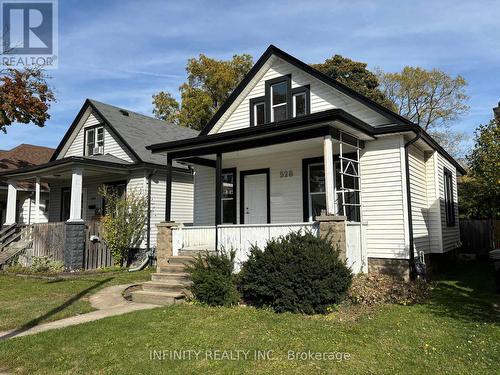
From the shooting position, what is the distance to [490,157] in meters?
9.64

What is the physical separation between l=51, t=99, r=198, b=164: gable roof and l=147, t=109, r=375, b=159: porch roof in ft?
17.5

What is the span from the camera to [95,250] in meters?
14.6

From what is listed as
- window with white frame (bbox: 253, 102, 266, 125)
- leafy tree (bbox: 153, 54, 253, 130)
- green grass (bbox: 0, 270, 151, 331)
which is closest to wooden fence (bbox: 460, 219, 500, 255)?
window with white frame (bbox: 253, 102, 266, 125)

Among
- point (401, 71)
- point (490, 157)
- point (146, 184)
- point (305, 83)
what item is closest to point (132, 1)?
point (305, 83)

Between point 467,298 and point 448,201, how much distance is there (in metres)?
7.92

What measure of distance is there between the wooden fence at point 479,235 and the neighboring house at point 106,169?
12.9 m

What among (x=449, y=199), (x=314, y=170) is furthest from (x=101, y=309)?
(x=449, y=199)

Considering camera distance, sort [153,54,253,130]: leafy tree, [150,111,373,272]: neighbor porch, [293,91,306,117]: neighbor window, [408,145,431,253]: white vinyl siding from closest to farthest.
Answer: [150,111,373,272]: neighbor porch
[408,145,431,253]: white vinyl siding
[293,91,306,117]: neighbor window
[153,54,253,130]: leafy tree

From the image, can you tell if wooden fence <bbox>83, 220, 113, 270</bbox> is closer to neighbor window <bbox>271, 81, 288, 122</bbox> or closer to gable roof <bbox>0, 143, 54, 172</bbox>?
neighbor window <bbox>271, 81, 288, 122</bbox>

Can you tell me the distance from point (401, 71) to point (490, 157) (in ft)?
92.5

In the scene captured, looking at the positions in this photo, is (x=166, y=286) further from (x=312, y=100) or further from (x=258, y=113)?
(x=312, y=100)

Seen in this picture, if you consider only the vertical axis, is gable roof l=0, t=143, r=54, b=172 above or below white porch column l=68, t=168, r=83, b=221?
above

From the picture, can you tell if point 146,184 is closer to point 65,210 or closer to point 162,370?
point 65,210

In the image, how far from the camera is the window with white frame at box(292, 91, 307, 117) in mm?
12414
